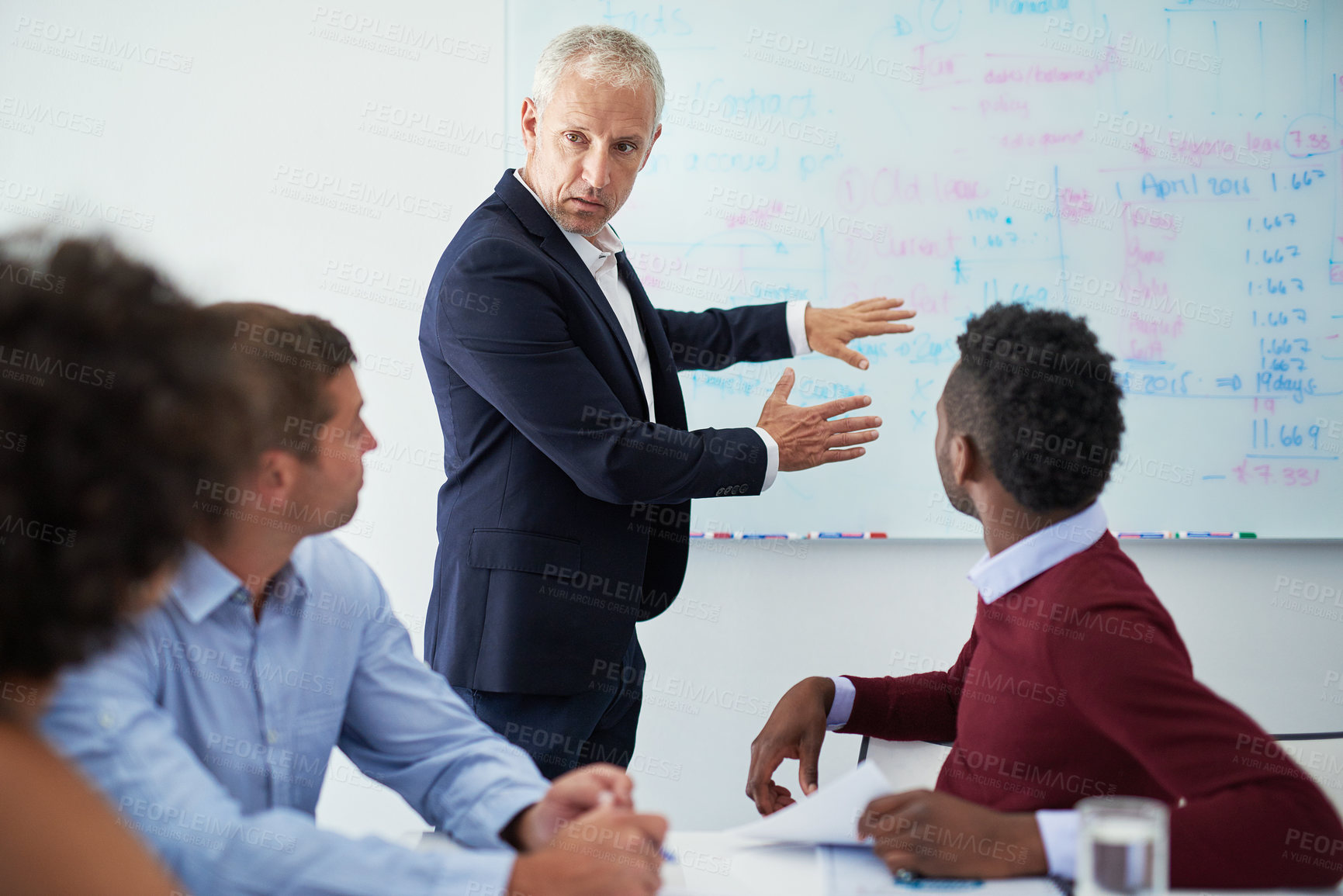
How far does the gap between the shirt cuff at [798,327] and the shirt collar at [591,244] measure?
0.41 metres

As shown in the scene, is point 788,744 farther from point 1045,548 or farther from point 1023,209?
point 1023,209

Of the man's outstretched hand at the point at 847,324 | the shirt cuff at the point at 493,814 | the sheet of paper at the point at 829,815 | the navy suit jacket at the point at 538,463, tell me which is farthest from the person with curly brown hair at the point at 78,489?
the man's outstretched hand at the point at 847,324

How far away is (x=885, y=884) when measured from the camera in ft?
3.22

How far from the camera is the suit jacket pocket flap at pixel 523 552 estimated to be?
1.69 meters

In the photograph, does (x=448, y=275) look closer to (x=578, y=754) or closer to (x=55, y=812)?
(x=578, y=754)

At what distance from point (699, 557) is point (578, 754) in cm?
90

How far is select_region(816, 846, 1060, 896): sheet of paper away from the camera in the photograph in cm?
96

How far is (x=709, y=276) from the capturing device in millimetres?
2539

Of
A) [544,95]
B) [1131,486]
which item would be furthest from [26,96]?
[1131,486]

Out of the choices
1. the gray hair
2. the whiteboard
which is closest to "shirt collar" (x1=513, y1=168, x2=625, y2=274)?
the gray hair

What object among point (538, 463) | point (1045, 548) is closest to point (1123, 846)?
point (1045, 548)

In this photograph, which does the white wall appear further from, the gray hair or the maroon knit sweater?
→ the maroon knit sweater

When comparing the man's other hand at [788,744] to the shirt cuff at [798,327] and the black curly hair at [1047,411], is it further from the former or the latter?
the shirt cuff at [798,327]

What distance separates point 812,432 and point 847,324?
0.38 metres
